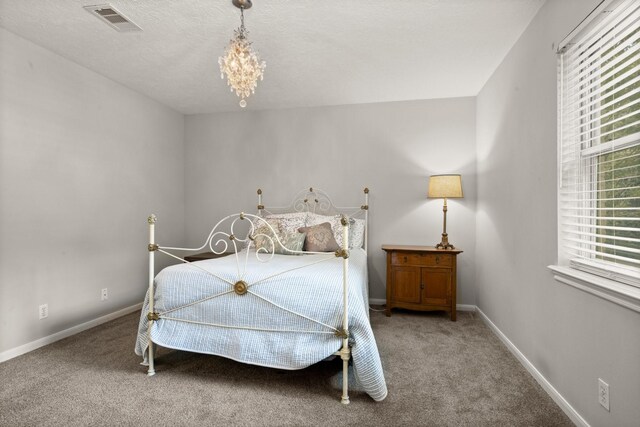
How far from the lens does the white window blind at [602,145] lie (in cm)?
148

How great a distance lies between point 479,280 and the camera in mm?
3631

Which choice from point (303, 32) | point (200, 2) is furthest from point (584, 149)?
point (200, 2)

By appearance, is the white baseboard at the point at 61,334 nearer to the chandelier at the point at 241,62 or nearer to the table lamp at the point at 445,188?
the chandelier at the point at 241,62

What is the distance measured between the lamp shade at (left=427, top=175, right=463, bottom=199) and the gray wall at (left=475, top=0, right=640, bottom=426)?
0.88ft

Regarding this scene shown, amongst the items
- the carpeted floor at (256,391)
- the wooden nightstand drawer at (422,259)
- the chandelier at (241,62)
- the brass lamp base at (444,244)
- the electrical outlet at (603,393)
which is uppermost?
the chandelier at (241,62)

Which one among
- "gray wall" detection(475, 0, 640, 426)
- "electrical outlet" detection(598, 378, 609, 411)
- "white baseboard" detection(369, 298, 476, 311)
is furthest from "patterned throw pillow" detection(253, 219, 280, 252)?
"electrical outlet" detection(598, 378, 609, 411)

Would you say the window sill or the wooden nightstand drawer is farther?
the wooden nightstand drawer

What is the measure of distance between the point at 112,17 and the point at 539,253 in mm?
3314

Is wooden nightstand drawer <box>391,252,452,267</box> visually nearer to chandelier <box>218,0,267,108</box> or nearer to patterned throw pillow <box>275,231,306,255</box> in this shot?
patterned throw pillow <box>275,231,306,255</box>

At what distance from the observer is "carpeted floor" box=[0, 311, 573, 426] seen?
5.78 ft

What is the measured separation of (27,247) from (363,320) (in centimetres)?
268

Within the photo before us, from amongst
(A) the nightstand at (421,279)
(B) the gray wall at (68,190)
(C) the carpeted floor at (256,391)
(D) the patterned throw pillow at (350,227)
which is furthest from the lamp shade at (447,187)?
(B) the gray wall at (68,190)

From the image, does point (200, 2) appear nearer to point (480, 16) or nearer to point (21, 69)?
point (21, 69)

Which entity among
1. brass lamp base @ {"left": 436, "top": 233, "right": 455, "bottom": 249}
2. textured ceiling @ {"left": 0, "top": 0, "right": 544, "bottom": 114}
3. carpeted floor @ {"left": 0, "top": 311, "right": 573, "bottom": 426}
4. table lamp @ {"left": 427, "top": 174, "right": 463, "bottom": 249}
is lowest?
carpeted floor @ {"left": 0, "top": 311, "right": 573, "bottom": 426}
